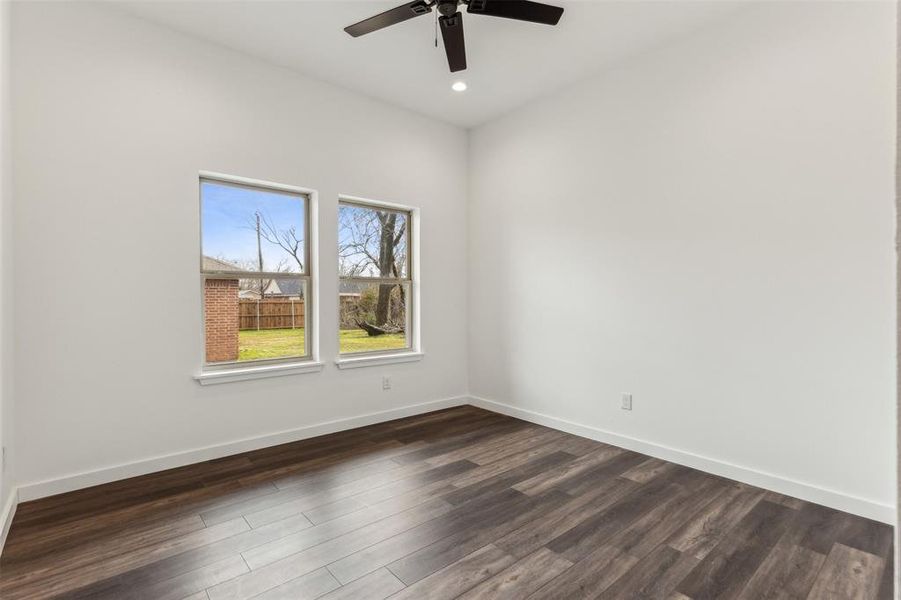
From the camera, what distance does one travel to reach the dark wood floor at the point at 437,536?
187cm

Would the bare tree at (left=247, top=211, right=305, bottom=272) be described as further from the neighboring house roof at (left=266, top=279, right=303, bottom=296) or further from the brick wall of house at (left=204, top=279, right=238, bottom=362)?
the brick wall of house at (left=204, top=279, right=238, bottom=362)

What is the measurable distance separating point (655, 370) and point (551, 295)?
1099mm

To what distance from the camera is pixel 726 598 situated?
1803mm

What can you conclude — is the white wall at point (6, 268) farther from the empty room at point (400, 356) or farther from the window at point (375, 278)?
the window at point (375, 278)

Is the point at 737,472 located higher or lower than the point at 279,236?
lower

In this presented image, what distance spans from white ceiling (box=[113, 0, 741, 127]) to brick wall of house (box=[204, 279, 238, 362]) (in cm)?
177

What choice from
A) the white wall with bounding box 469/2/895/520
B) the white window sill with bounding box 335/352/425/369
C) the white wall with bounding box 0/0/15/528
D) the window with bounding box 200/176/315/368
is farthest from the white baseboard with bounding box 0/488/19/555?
the white wall with bounding box 469/2/895/520

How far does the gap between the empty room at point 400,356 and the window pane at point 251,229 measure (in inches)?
0.8

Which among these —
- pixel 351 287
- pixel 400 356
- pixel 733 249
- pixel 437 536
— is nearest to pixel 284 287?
pixel 351 287

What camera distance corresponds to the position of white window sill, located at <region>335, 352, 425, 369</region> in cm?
395

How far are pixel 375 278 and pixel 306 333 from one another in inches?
33.1

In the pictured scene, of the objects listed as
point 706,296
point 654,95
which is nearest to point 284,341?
point 706,296

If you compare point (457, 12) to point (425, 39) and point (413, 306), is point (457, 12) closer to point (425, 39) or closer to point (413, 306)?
point (425, 39)

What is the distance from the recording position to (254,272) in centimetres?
360
